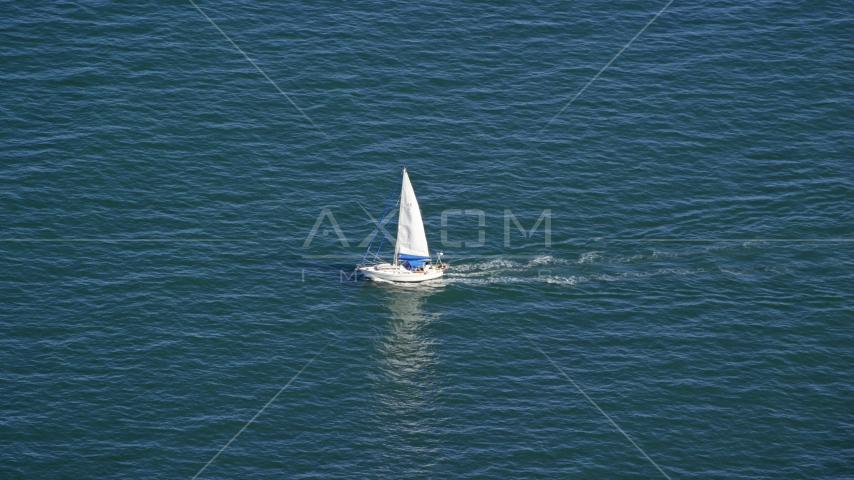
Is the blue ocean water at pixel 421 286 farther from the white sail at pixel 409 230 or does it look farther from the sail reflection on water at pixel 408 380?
the white sail at pixel 409 230

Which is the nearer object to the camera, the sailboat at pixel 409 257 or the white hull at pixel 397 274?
the sailboat at pixel 409 257

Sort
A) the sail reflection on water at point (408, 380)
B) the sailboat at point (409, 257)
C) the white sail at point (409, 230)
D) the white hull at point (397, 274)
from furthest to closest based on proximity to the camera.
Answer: the white hull at point (397, 274) < the sailboat at point (409, 257) < the white sail at point (409, 230) < the sail reflection on water at point (408, 380)

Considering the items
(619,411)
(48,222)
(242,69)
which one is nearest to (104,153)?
(48,222)

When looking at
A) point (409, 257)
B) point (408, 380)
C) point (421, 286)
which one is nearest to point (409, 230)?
point (409, 257)

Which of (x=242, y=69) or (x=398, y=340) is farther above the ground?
(x=242, y=69)

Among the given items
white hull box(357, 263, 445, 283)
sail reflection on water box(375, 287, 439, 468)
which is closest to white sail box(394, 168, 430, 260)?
white hull box(357, 263, 445, 283)

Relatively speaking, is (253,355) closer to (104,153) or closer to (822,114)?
(104,153)

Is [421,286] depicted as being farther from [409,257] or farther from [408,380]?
[408,380]

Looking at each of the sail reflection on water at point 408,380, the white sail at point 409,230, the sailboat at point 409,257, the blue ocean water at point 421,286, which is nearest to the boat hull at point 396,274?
the sailboat at point 409,257
